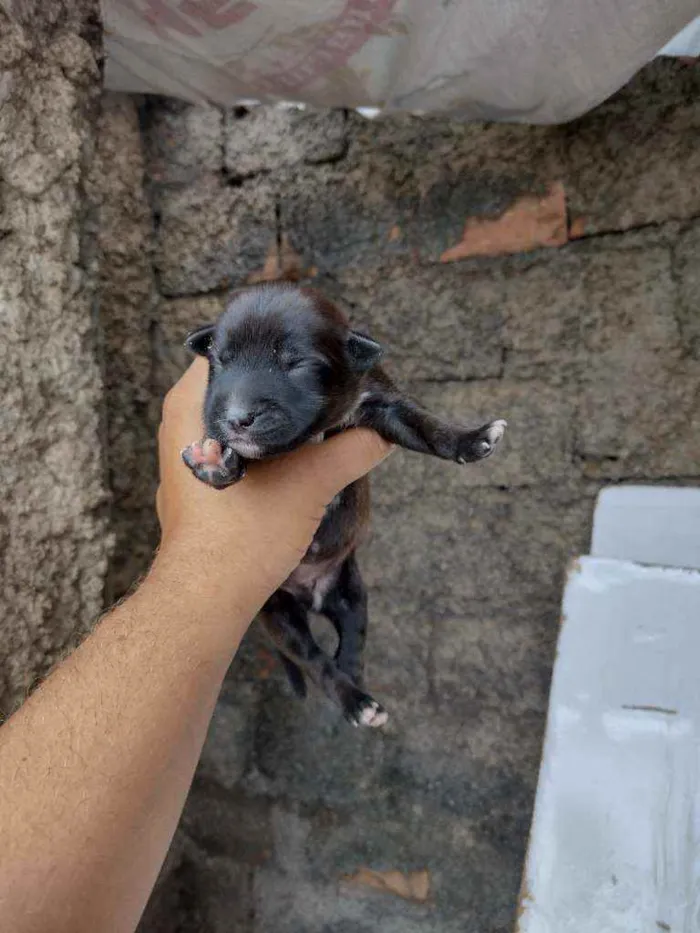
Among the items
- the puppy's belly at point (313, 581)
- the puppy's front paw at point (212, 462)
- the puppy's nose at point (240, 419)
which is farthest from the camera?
the puppy's belly at point (313, 581)

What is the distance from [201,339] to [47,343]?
54cm

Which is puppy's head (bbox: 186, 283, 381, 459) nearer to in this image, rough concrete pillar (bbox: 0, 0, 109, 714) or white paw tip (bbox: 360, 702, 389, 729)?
rough concrete pillar (bbox: 0, 0, 109, 714)

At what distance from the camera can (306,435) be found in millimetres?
1449

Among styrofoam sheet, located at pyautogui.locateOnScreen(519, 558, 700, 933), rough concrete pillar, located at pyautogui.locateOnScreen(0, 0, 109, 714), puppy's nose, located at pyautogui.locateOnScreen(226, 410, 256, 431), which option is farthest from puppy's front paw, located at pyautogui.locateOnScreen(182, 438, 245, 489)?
styrofoam sheet, located at pyautogui.locateOnScreen(519, 558, 700, 933)

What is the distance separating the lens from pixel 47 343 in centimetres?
186

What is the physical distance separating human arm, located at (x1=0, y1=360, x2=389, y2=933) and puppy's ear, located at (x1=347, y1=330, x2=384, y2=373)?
16cm

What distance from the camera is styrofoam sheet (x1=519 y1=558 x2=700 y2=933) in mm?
1424

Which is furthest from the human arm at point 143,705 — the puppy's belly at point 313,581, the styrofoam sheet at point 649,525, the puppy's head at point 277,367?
the styrofoam sheet at point 649,525

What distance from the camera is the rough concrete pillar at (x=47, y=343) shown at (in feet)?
5.74

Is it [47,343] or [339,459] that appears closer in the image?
[339,459]

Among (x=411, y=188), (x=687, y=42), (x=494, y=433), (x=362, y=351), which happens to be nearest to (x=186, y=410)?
(x=362, y=351)

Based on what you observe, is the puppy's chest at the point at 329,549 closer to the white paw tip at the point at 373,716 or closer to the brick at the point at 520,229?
the white paw tip at the point at 373,716

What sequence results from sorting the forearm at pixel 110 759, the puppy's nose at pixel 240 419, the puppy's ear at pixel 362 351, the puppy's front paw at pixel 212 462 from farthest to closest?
the puppy's ear at pixel 362 351
the puppy's front paw at pixel 212 462
the puppy's nose at pixel 240 419
the forearm at pixel 110 759

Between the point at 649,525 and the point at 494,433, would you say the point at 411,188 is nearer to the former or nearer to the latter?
the point at 494,433
